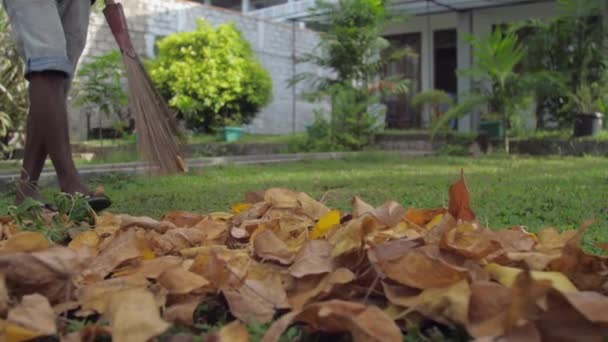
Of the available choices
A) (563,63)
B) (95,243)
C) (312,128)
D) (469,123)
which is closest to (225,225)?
(95,243)

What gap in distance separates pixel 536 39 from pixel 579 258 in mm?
8246

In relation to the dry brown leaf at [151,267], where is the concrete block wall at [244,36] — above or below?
above

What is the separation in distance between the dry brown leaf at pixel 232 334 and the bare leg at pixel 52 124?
1632mm

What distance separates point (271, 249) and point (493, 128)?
8239mm

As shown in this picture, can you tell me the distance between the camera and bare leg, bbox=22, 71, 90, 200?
2328 millimetres

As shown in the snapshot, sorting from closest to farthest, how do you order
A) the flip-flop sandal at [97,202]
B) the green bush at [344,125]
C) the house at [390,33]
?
the flip-flop sandal at [97,202] < the green bush at [344,125] < the house at [390,33]

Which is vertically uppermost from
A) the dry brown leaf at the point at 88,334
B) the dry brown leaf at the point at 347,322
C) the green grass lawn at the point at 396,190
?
the dry brown leaf at the point at 347,322

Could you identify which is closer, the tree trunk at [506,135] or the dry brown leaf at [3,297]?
the dry brown leaf at [3,297]

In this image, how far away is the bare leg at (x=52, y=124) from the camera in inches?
91.7

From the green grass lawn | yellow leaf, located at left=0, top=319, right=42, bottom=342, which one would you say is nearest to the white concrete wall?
the green grass lawn

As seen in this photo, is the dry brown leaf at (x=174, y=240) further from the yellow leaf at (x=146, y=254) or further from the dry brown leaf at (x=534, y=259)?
the dry brown leaf at (x=534, y=259)

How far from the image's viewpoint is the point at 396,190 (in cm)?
333

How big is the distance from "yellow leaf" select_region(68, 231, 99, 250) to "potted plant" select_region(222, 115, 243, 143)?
821 centimetres

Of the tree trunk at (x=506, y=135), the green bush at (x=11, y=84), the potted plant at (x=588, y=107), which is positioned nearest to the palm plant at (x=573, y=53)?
the potted plant at (x=588, y=107)
